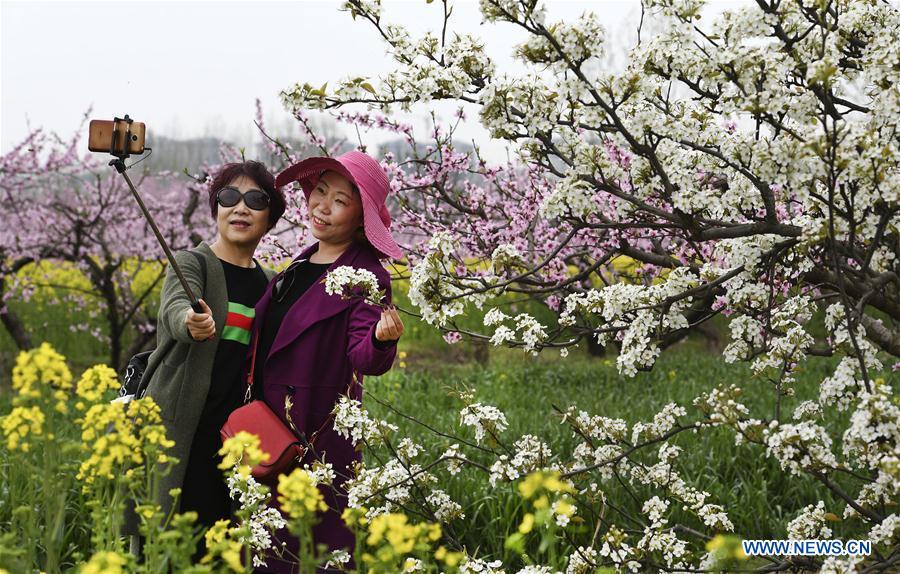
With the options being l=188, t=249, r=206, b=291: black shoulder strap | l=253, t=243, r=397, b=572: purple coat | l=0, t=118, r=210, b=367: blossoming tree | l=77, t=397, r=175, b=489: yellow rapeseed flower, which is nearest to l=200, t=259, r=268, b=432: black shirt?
l=188, t=249, r=206, b=291: black shoulder strap

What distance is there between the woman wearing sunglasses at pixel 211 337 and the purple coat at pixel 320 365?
27 cm

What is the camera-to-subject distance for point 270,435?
102 inches

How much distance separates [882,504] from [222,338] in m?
2.48

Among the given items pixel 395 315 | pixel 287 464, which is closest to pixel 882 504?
pixel 395 315

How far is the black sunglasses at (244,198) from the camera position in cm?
303

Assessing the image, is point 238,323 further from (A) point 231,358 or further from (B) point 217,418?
(B) point 217,418

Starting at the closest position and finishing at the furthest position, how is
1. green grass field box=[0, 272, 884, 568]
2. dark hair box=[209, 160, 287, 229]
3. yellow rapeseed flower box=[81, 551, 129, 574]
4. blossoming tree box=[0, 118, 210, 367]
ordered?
yellow rapeseed flower box=[81, 551, 129, 574] < dark hair box=[209, 160, 287, 229] < green grass field box=[0, 272, 884, 568] < blossoming tree box=[0, 118, 210, 367]

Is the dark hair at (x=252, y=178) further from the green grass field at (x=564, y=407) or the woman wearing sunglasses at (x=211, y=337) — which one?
the green grass field at (x=564, y=407)

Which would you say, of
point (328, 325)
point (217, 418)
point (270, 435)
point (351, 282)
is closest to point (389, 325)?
point (351, 282)

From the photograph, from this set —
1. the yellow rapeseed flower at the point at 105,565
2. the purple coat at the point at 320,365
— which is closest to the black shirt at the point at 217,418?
the purple coat at the point at 320,365

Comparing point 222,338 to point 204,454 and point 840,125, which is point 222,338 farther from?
point 840,125

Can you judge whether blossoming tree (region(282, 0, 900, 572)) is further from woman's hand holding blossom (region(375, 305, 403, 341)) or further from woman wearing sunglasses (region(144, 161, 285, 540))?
woman wearing sunglasses (region(144, 161, 285, 540))

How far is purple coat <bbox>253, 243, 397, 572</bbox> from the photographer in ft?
8.89

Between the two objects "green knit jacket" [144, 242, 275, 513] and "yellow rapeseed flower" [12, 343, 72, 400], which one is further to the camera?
"green knit jacket" [144, 242, 275, 513]
